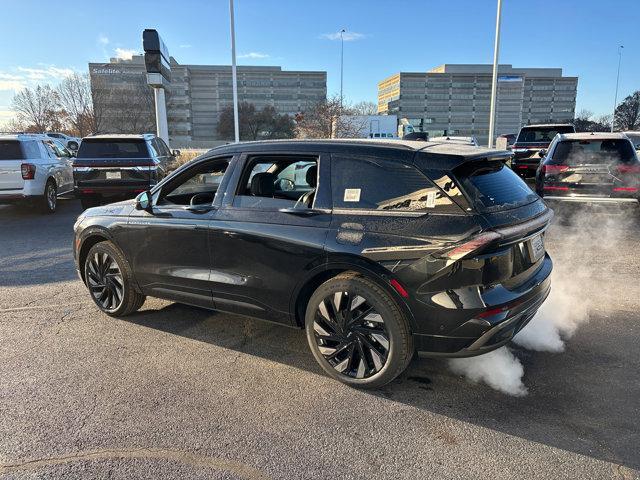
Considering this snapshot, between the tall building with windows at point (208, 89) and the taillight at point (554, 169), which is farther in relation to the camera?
the tall building with windows at point (208, 89)

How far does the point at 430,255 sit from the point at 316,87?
4696 inches

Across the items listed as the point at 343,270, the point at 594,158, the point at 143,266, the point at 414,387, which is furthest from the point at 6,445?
the point at 594,158

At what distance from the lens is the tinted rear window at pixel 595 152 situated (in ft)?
28.5

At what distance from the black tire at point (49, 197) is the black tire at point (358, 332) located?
10.2m

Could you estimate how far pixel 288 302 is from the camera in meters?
3.60

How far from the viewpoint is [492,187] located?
3.32 meters

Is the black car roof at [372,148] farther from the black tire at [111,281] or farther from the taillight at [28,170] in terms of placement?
the taillight at [28,170]

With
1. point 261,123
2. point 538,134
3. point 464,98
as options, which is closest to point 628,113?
point 464,98

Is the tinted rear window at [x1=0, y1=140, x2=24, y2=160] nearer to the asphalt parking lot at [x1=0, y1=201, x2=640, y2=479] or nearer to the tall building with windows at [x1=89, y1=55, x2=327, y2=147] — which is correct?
the asphalt parking lot at [x1=0, y1=201, x2=640, y2=479]

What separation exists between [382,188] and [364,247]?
434 mm

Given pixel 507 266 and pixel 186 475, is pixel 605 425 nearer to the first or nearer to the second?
pixel 507 266

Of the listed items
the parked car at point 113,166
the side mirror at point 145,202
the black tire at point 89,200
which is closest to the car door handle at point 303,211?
the side mirror at point 145,202

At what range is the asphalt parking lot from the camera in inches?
103

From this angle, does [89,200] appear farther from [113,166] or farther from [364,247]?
[364,247]
